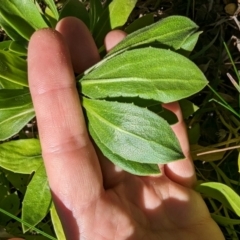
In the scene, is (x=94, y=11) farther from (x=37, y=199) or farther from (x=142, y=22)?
(x=37, y=199)

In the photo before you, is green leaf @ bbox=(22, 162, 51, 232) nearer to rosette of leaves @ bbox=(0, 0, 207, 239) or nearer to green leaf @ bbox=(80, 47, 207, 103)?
rosette of leaves @ bbox=(0, 0, 207, 239)

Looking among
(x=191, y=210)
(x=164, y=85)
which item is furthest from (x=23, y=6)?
(x=191, y=210)

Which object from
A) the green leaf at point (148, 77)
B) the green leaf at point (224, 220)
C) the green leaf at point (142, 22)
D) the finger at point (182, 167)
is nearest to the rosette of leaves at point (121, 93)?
the green leaf at point (148, 77)

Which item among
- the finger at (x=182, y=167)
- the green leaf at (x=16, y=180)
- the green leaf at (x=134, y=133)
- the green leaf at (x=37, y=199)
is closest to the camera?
the green leaf at (x=134, y=133)

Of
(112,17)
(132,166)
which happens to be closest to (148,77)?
(132,166)

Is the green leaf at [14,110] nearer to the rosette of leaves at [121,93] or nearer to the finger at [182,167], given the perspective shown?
the rosette of leaves at [121,93]

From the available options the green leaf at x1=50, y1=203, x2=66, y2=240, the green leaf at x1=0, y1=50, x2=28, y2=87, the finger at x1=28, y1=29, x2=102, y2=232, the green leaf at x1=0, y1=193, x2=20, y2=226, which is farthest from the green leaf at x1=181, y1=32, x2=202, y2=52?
the green leaf at x1=0, y1=193, x2=20, y2=226

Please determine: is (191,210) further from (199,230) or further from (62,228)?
(62,228)
